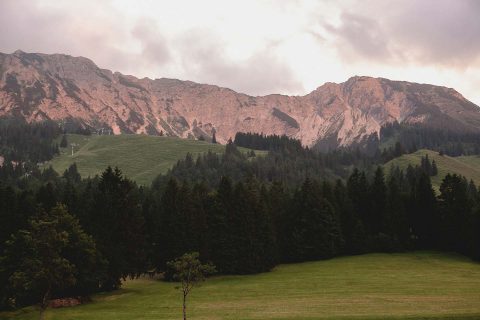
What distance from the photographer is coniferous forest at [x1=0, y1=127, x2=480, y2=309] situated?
70.8m

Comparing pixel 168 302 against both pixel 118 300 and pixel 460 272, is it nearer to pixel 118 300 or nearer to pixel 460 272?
pixel 118 300

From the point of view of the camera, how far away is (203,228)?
9925cm

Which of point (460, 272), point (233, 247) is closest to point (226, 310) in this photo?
point (233, 247)

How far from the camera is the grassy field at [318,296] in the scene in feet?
180

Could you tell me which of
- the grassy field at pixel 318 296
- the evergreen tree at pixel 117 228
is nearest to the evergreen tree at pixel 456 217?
the grassy field at pixel 318 296

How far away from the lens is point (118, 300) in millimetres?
73188

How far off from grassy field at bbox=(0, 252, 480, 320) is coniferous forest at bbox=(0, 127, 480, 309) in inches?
197

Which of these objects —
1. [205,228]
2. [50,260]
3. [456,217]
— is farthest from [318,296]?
[456,217]

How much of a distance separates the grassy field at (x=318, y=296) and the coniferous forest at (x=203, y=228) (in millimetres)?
5012

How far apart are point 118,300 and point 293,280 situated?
27844mm

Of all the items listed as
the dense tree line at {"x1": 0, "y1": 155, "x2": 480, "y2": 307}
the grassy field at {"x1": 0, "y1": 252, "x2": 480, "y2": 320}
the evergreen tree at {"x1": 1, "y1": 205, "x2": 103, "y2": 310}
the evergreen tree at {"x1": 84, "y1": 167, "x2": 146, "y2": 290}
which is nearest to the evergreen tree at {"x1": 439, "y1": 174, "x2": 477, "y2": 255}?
the dense tree line at {"x1": 0, "y1": 155, "x2": 480, "y2": 307}

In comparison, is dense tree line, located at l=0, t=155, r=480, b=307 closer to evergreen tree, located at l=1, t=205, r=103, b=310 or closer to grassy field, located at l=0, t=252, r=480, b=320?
evergreen tree, located at l=1, t=205, r=103, b=310

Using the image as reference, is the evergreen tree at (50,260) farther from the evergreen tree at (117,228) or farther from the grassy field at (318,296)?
the grassy field at (318,296)

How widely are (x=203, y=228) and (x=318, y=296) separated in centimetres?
3741
